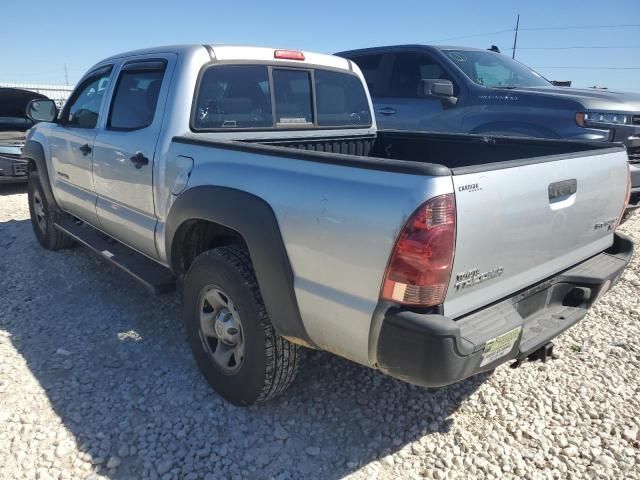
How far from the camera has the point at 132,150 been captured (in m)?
3.29

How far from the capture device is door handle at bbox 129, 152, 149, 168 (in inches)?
124

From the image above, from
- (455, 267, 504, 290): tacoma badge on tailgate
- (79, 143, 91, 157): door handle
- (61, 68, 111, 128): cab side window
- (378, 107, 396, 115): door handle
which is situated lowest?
(455, 267, 504, 290): tacoma badge on tailgate

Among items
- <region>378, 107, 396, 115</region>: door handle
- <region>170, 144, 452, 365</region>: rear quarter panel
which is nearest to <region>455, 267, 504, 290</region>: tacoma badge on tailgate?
<region>170, 144, 452, 365</region>: rear quarter panel

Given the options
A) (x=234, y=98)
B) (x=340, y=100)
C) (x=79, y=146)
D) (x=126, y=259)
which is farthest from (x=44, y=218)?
(x=340, y=100)

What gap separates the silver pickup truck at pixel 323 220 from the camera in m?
1.89

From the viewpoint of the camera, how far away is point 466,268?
→ 195cm

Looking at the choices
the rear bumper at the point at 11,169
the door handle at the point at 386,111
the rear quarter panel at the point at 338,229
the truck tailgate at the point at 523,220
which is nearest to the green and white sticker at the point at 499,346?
the truck tailgate at the point at 523,220

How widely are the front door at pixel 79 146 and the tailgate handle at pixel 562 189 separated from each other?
324cm

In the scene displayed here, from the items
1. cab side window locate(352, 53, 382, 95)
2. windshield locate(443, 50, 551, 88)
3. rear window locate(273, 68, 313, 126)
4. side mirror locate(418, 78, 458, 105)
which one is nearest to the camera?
rear window locate(273, 68, 313, 126)

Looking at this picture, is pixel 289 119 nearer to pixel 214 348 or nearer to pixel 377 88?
pixel 214 348

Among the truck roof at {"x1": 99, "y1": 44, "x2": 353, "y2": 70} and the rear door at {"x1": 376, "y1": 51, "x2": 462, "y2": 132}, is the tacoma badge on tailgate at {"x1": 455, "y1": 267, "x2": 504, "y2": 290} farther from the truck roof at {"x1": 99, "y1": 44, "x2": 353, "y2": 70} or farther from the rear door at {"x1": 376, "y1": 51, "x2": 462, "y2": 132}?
the rear door at {"x1": 376, "y1": 51, "x2": 462, "y2": 132}

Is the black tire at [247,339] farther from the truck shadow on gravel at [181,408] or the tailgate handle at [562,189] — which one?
the tailgate handle at [562,189]

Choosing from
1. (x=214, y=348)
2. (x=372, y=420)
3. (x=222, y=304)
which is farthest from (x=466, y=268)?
(x=214, y=348)

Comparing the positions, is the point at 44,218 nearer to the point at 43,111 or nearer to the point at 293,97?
the point at 43,111
